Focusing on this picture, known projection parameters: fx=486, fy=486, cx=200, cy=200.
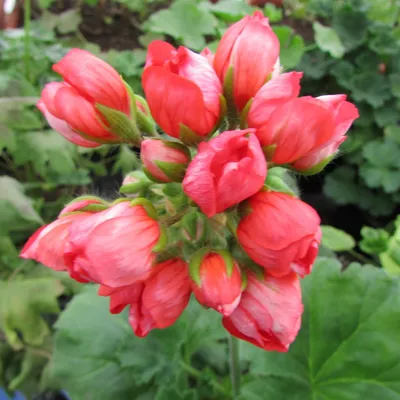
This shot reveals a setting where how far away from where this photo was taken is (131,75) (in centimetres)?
127

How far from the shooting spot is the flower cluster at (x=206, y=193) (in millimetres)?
372

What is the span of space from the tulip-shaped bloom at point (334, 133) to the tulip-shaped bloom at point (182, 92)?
0.29ft

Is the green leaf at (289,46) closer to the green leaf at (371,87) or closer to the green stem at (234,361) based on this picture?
the green leaf at (371,87)

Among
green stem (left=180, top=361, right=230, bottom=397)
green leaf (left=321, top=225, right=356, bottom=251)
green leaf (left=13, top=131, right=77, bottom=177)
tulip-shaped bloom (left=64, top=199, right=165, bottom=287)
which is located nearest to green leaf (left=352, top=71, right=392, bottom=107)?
green leaf (left=321, top=225, right=356, bottom=251)

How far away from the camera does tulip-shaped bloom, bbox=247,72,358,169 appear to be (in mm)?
389

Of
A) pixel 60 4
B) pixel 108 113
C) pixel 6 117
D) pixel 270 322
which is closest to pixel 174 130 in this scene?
pixel 108 113

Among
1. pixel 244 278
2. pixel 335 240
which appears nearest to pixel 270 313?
pixel 244 278

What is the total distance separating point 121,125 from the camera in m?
0.46

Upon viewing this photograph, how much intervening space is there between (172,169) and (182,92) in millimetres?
68

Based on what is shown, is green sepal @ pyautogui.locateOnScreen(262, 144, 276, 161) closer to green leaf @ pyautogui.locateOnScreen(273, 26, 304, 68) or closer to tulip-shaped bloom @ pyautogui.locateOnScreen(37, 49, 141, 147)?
tulip-shaped bloom @ pyautogui.locateOnScreen(37, 49, 141, 147)

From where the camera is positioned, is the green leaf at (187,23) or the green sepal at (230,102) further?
the green leaf at (187,23)

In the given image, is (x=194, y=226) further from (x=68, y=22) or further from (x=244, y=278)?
(x=68, y=22)

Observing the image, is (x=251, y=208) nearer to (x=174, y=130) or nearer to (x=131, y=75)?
(x=174, y=130)

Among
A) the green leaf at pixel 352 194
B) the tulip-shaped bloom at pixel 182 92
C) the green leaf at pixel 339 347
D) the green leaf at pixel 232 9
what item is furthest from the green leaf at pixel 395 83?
the tulip-shaped bloom at pixel 182 92
